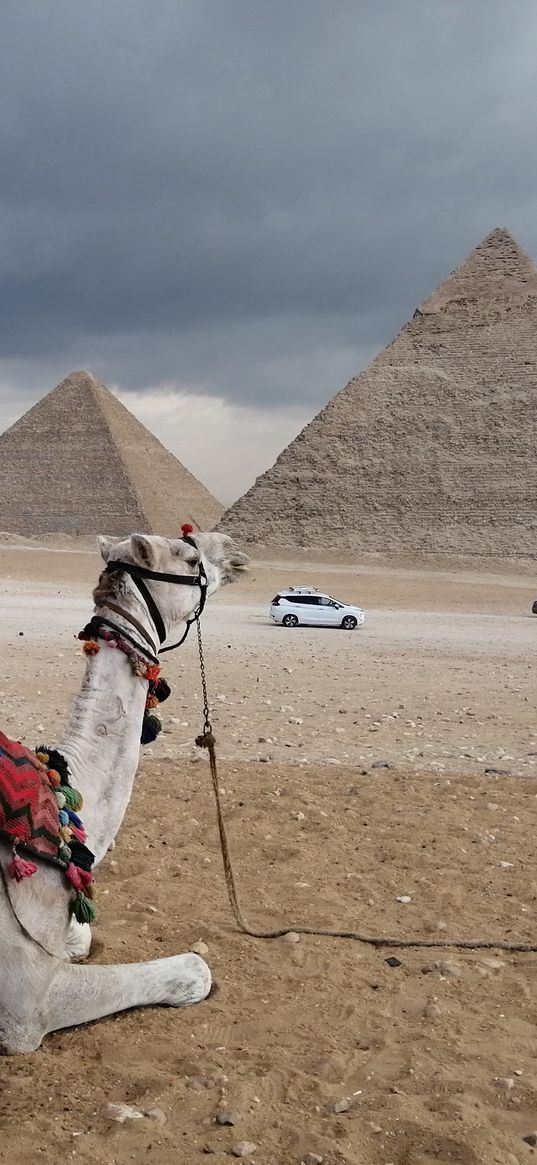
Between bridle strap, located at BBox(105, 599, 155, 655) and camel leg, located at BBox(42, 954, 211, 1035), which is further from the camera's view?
bridle strap, located at BBox(105, 599, 155, 655)

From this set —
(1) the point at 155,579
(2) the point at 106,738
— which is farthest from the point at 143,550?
(2) the point at 106,738

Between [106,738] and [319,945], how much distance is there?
1.34 m

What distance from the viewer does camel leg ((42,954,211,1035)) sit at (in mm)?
2943

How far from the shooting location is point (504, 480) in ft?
294

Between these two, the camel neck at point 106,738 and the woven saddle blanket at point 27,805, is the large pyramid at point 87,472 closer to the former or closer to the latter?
the camel neck at point 106,738

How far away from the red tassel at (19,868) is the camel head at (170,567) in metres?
0.83

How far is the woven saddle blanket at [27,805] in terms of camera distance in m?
2.87

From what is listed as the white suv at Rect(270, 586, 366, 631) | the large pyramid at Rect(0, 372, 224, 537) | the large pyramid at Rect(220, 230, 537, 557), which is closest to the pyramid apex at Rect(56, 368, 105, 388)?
the large pyramid at Rect(0, 372, 224, 537)

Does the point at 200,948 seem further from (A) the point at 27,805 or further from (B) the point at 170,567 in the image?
(B) the point at 170,567

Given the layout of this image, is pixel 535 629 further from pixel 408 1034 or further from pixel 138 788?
pixel 408 1034

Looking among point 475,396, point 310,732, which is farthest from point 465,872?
point 475,396

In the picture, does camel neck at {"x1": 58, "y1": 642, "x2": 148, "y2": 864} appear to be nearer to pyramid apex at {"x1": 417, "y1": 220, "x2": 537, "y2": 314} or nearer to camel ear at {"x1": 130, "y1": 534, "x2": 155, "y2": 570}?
camel ear at {"x1": 130, "y1": 534, "x2": 155, "y2": 570}

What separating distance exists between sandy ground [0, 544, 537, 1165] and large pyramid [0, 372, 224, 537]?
122m

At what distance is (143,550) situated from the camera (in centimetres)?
325
